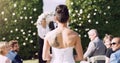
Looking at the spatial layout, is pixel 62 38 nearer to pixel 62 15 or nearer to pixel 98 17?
pixel 62 15

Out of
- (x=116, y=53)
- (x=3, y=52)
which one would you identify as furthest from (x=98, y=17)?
(x=116, y=53)

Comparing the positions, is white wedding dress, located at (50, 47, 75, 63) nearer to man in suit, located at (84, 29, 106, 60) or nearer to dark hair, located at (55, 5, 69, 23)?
dark hair, located at (55, 5, 69, 23)

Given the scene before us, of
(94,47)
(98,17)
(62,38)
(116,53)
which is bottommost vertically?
(116,53)

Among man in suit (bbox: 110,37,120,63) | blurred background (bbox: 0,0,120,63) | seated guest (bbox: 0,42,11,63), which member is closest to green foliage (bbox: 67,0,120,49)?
blurred background (bbox: 0,0,120,63)

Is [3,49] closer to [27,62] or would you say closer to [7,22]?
[27,62]

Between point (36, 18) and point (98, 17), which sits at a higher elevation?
point (36, 18)

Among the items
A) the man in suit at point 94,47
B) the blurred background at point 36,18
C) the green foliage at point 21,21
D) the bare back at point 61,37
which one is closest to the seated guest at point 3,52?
the bare back at point 61,37

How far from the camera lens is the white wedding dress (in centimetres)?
854

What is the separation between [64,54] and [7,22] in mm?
11103

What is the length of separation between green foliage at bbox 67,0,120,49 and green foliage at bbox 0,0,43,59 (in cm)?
145

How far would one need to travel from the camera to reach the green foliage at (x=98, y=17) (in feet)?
63.1

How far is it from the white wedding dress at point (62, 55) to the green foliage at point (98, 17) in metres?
10.5

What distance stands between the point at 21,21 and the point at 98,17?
2.88 m

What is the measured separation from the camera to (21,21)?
770 inches
